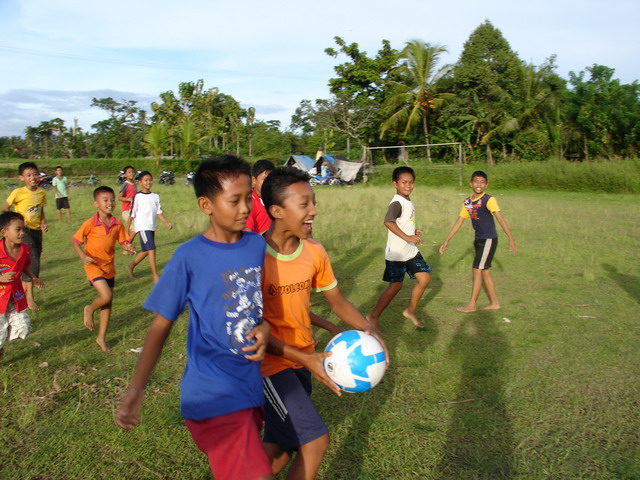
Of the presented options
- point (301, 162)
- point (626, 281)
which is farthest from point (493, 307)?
point (301, 162)

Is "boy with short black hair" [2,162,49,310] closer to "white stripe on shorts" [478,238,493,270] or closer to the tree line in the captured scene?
"white stripe on shorts" [478,238,493,270]

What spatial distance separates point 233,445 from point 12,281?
3.67 metres

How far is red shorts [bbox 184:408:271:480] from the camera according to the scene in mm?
2143

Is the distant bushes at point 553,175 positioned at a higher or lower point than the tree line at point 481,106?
lower

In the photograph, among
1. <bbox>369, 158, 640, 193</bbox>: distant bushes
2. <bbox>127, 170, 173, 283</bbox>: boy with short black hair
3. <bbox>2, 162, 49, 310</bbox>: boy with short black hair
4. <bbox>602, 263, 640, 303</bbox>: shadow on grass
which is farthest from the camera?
<bbox>369, 158, 640, 193</bbox>: distant bushes

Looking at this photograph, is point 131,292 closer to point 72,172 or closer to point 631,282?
point 631,282

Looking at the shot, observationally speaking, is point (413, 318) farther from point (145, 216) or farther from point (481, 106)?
point (481, 106)

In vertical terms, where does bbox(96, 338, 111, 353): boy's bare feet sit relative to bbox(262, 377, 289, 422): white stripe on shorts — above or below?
below

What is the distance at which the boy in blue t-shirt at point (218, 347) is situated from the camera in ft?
7.14

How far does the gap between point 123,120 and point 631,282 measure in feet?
245

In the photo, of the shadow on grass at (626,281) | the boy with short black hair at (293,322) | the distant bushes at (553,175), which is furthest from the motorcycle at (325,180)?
the boy with short black hair at (293,322)

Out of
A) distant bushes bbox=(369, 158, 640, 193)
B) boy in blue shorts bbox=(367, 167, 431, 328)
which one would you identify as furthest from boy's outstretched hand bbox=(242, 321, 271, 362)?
distant bushes bbox=(369, 158, 640, 193)

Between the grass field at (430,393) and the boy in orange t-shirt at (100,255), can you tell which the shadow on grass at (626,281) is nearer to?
the grass field at (430,393)

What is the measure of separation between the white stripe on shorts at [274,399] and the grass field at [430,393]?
101 centimetres
